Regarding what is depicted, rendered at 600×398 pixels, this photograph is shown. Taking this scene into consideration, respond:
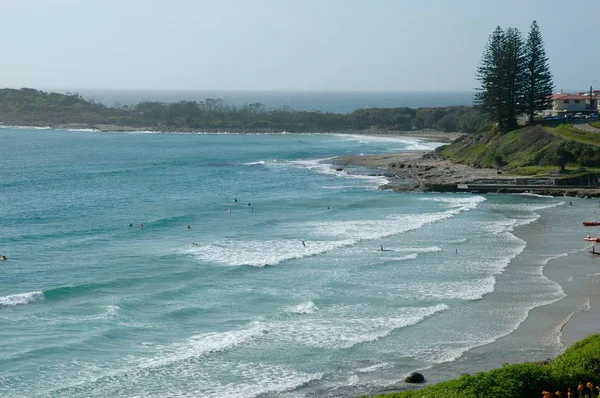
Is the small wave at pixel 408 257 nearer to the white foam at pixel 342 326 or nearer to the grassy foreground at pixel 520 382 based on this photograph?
the white foam at pixel 342 326

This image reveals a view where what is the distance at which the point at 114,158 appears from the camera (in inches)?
3686

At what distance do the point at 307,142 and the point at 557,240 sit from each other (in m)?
77.3

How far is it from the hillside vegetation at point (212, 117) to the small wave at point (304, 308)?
310 feet

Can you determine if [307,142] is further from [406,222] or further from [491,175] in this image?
[406,222]

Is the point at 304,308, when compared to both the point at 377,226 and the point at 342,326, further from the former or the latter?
the point at 377,226

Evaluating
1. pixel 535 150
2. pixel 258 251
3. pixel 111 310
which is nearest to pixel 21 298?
pixel 111 310

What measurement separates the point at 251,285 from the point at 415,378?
12386 millimetres

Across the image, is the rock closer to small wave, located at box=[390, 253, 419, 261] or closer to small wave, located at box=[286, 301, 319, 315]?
small wave, located at box=[286, 301, 319, 315]

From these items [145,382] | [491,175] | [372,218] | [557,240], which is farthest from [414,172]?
[145,382]

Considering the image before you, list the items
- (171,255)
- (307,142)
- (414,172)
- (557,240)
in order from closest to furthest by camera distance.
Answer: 1. (171,255)
2. (557,240)
3. (414,172)
4. (307,142)

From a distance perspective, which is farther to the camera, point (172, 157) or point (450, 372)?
point (172, 157)

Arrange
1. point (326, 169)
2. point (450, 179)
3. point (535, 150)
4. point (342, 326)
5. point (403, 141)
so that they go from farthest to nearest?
point (403, 141)
point (326, 169)
point (535, 150)
point (450, 179)
point (342, 326)

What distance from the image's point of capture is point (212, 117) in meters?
158

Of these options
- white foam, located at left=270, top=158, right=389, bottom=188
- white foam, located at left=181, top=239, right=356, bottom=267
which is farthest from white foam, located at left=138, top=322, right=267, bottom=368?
white foam, located at left=270, top=158, right=389, bottom=188
